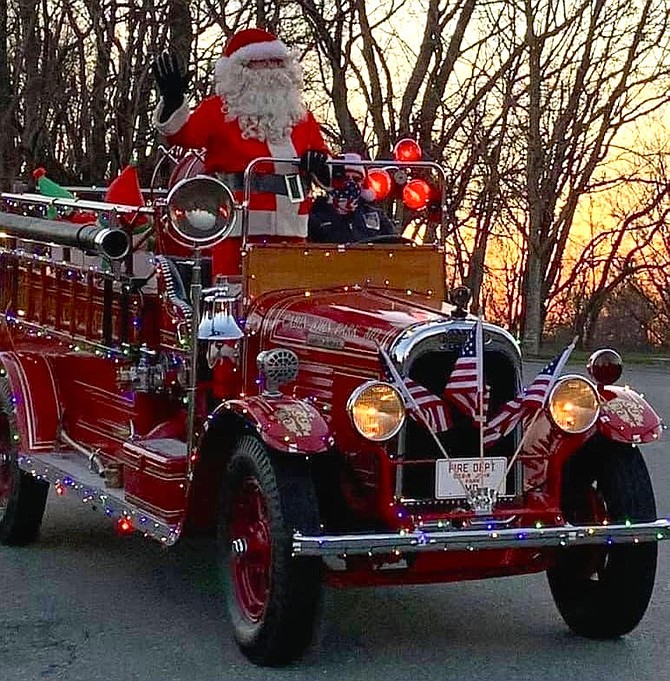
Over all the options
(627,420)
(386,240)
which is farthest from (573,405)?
(386,240)

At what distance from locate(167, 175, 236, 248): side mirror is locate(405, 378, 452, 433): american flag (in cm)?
118

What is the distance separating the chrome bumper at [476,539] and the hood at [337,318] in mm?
872

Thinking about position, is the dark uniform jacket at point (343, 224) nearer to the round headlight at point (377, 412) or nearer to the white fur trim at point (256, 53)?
the white fur trim at point (256, 53)

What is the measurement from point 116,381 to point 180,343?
799mm

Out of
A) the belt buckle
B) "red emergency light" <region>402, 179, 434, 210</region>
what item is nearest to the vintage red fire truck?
"red emergency light" <region>402, 179, 434, 210</region>

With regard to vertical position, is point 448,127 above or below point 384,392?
above

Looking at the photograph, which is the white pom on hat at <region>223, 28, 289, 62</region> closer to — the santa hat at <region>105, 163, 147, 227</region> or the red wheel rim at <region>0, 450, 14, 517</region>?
the santa hat at <region>105, 163, 147, 227</region>

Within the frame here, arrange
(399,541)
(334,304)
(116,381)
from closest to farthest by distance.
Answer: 1. (399,541)
2. (334,304)
3. (116,381)

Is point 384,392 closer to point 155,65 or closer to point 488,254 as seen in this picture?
point 155,65

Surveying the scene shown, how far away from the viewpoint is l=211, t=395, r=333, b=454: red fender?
5.07 meters

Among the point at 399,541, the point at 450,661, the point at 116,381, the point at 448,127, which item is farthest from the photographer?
the point at 448,127

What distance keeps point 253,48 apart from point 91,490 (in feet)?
7.79

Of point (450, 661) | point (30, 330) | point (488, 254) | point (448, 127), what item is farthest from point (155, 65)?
point (488, 254)

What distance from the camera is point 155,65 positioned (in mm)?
6469
